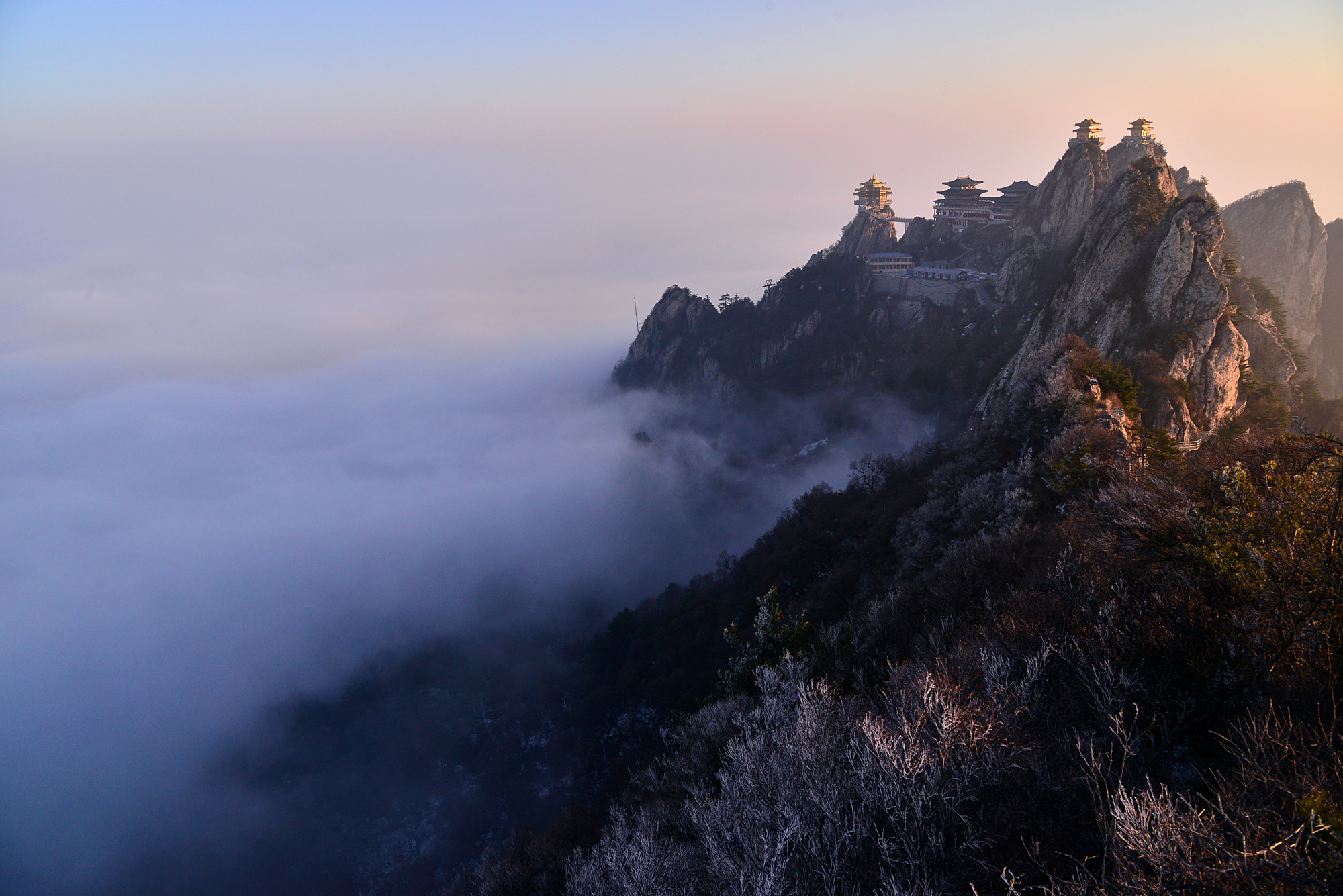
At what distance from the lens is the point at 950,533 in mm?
30656

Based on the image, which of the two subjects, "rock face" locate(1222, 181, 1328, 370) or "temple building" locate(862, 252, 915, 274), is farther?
"temple building" locate(862, 252, 915, 274)

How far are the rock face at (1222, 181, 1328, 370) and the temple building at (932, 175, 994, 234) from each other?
3047 cm

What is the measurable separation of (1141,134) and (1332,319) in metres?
29.1

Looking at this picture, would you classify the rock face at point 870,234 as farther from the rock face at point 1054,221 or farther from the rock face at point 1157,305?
the rock face at point 1157,305

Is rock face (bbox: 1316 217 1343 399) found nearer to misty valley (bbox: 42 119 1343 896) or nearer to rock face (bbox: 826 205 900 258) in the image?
misty valley (bbox: 42 119 1343 896)

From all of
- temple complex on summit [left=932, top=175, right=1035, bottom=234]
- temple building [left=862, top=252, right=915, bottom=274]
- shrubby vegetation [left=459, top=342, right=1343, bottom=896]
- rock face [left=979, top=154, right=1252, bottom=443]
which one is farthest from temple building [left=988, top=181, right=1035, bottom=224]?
shrubby vegetation [left=459, top=342, right=1343, bottom=896]

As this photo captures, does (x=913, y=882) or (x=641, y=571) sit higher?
(x=913, y=882)

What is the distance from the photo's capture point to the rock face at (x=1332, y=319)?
65000 millimetres

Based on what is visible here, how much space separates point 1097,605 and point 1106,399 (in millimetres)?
22706

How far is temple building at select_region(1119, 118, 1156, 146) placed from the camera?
76.1 metres

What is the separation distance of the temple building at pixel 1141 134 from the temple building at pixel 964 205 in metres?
19.1

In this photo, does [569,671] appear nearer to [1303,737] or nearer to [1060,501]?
[1060,501]

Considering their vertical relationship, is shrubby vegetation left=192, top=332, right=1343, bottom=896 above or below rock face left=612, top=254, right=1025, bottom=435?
below

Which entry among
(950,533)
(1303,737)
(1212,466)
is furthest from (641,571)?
(1303,737)
